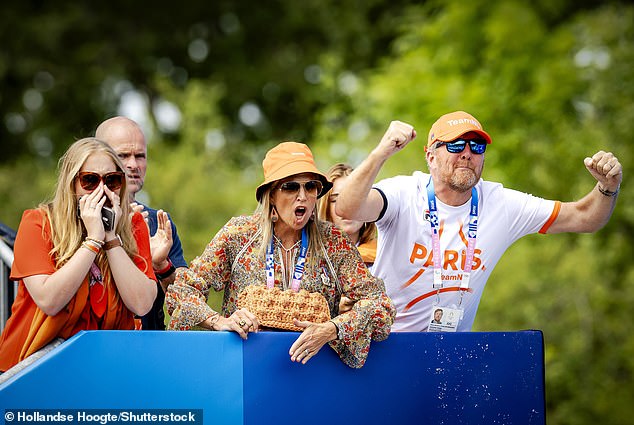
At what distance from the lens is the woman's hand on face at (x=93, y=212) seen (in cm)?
443

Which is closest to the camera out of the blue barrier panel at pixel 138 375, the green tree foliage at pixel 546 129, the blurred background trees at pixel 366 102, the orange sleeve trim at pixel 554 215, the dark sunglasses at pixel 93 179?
the blue barrier panel at pixel 138 375

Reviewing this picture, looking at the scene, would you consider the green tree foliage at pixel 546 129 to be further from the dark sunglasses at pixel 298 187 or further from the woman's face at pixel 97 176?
the woman's face at pixel 97 176

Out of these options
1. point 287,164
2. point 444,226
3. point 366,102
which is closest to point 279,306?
point 287,164

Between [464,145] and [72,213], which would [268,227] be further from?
[464,145]

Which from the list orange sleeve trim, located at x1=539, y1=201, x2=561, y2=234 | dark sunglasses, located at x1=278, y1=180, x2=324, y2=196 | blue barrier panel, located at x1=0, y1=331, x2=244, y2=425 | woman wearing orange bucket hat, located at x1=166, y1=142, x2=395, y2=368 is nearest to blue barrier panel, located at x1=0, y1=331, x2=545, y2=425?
blue barrier panel, located at x1=0, y1=331, x2=244, y2=425

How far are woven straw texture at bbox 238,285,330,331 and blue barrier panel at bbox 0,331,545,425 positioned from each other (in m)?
0.10

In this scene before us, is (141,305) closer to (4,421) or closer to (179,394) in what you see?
(179,394)

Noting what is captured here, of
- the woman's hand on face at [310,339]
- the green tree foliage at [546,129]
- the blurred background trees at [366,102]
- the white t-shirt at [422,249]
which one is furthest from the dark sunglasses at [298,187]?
the green tree foliage at [546,129]

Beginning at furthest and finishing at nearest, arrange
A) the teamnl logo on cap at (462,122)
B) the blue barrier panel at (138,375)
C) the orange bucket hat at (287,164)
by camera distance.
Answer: the teamnl logo on cap at (462,122), the orange bucket hat at (287,164), the blue barrier panel at (138,375)

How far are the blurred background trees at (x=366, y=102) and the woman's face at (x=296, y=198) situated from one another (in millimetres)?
10465

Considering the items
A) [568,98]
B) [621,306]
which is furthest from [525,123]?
[621,306]

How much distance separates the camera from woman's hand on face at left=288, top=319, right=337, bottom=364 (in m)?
4.39

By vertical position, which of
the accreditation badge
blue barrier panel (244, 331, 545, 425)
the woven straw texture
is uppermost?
the accreditation badge

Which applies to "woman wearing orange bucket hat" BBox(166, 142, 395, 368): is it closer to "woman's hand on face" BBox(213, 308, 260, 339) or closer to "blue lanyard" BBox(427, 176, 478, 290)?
"woman's hand on face" BBox(213, 308, 260, 339)
